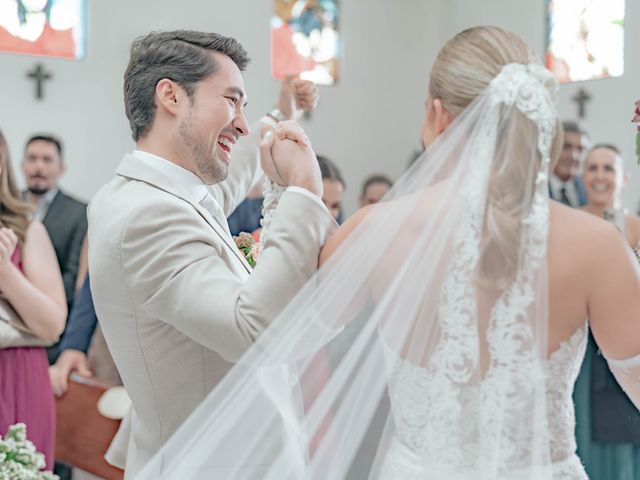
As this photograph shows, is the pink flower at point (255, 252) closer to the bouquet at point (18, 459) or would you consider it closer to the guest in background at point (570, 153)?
the bouquet at point (18, 459)

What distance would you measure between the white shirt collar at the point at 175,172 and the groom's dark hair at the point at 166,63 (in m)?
0.07

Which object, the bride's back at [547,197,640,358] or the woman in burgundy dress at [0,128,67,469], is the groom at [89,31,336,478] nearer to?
the bride's back at [547,197,640,358]

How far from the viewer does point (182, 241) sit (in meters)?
1.81

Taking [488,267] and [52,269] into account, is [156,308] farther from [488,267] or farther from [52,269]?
[52,269]

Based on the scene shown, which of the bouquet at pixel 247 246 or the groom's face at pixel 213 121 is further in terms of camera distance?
the bouquet at pixel 247 246

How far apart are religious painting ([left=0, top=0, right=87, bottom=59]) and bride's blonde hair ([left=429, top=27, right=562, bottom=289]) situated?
670 cm

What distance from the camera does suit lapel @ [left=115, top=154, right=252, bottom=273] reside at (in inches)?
76.8

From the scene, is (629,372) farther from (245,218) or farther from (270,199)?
(245,218)

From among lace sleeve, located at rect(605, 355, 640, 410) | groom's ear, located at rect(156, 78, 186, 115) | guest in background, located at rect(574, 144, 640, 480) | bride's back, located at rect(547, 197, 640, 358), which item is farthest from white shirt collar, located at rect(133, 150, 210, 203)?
guest in background, located at rect(574, 144, 640, 480)

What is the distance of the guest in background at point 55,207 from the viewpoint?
5.71 metres

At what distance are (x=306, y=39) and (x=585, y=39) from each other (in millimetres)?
2707

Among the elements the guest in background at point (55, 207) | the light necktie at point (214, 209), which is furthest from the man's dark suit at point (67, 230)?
the light necktie at point (214, 209)

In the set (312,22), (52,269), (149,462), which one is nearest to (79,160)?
(312,22)

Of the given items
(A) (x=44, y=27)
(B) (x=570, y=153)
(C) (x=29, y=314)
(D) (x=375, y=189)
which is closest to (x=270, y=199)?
(C) (x=29, y=314)
